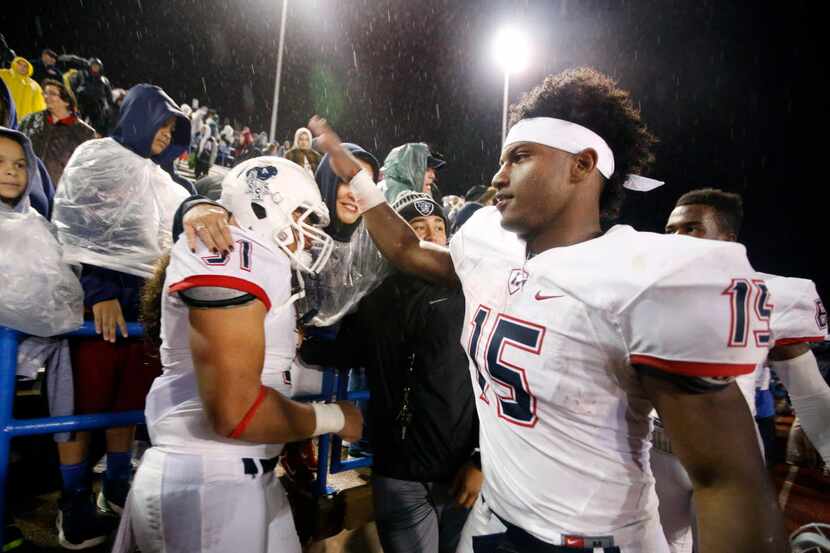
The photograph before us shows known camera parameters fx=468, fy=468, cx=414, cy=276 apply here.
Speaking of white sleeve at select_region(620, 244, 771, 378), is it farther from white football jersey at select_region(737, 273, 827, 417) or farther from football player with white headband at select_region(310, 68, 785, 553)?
white football jersey at select_region(737, 273, 827, 417)

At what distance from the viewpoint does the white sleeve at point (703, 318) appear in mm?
1208

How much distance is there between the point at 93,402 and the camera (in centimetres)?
283

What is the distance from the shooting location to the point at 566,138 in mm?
1864

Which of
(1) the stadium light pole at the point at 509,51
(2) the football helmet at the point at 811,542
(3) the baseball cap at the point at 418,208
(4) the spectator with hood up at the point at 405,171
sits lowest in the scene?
(2) the football helmet at the point at 811,542

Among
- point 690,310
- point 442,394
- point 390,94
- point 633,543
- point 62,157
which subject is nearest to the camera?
point 690,310

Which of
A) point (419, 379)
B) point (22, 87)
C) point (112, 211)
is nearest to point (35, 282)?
point (112, 211)

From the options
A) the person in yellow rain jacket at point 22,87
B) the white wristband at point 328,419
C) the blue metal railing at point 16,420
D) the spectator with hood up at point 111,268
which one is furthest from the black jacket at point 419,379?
the person in yellow rain jacket at point 22,87

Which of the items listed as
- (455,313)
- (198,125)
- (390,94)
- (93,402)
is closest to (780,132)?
(390,94)

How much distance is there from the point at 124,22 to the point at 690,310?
23.3 meters

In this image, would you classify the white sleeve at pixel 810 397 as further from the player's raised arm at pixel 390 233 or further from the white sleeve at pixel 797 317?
the player's raised arm at pixel 390 233

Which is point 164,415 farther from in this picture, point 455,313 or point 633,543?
point 633,543

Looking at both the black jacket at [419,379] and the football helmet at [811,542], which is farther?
the football helmet at [811,542]

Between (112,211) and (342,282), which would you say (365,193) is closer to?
(342,282)

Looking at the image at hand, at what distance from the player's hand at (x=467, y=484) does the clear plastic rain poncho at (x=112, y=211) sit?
2.28 m
